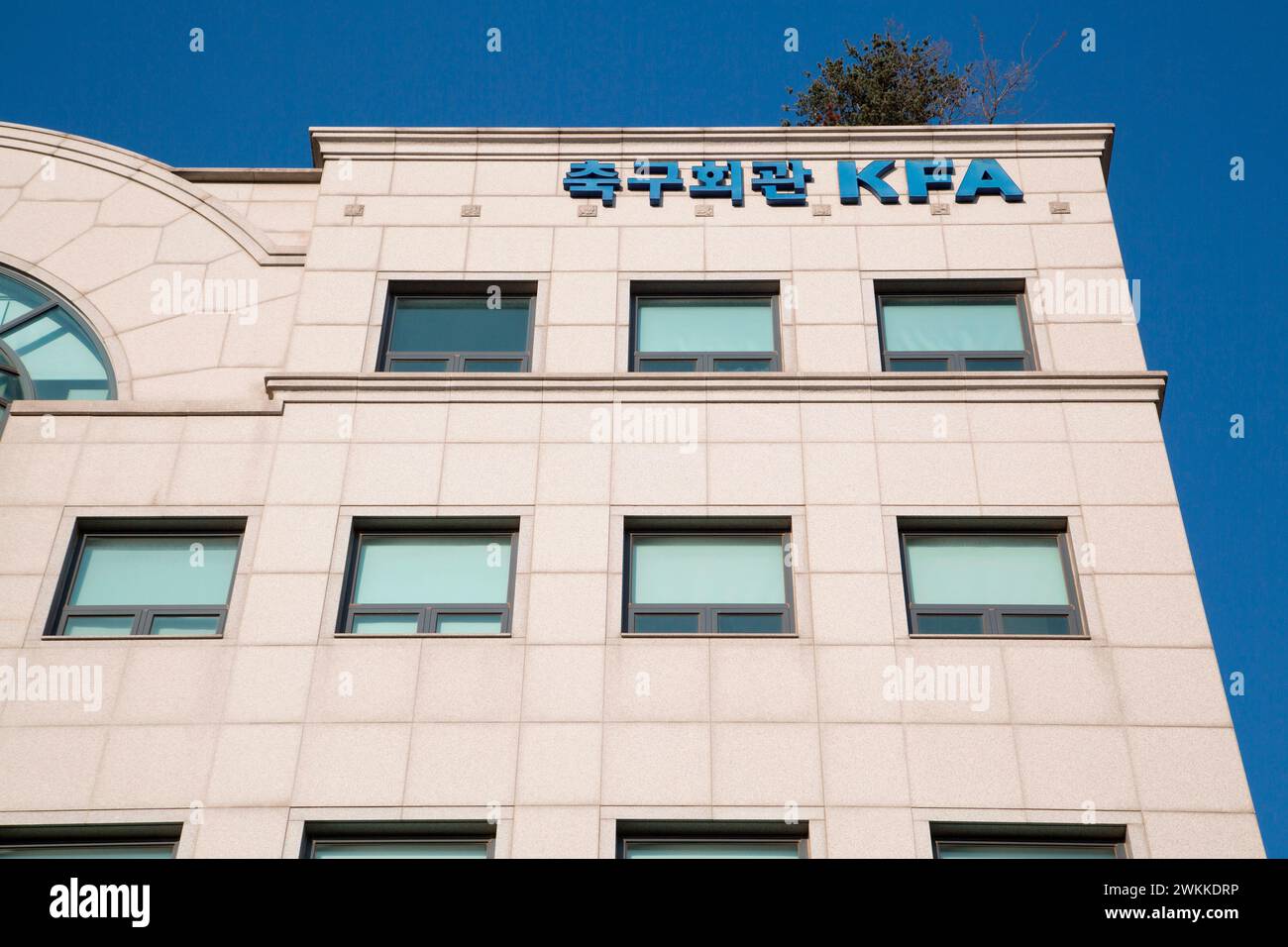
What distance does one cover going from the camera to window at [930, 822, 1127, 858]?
45.4 ft

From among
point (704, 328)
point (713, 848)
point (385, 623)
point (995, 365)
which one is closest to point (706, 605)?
point (713, 848)

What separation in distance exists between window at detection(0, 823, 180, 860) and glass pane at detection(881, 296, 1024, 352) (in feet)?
34.2

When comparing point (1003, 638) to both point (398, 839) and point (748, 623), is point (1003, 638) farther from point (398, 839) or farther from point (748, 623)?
point (398, 839)

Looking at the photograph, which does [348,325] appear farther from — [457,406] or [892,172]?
[892,172]

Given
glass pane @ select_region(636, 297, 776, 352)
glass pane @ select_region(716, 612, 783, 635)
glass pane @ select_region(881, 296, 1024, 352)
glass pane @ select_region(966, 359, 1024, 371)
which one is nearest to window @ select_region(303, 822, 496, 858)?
glass pane @ select_region(716, 612, 783, 635)

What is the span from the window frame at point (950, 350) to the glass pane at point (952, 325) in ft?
0.12

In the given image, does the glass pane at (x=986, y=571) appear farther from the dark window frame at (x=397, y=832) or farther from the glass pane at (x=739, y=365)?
the dark window frame at (x=397, y=832)

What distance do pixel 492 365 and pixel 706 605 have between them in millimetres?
4566

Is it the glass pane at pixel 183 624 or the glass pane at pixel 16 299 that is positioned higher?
the glass pane at pixel 16 299

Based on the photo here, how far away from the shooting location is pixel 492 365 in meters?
18.2

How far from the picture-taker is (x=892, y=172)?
19828 mm

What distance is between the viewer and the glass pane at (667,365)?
18312 mm

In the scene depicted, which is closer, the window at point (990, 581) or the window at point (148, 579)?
the window at point (990, 581)

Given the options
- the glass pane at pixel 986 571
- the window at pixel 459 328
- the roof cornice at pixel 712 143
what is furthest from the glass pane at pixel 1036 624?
the roof cornice at pixel 712 143
